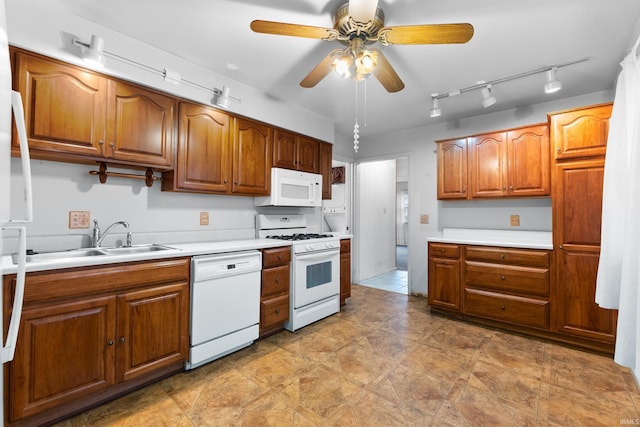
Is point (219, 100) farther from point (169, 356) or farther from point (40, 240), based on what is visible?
point (169, 356)

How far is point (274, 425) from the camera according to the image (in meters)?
1.58

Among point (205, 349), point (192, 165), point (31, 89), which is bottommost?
point (205, 349)

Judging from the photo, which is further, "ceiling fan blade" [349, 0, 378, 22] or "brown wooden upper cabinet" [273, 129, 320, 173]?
"brown wooden upper cabinet" [273, 129, 320, 173]

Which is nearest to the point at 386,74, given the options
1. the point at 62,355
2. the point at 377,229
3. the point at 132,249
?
the point at 132,249

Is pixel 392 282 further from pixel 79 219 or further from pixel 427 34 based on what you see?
pixel 79 219

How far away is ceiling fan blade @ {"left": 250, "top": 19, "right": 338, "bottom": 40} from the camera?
156cm

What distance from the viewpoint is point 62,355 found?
1538 mm

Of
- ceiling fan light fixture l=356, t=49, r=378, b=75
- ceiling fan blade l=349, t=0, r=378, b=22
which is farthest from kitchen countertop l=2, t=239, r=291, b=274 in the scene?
ceiling fan blade l=349, t=0, r=378, b=22

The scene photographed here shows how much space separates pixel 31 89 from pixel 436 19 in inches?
99.4

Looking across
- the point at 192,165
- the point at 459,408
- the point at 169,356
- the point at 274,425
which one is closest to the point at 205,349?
the point at 169,356

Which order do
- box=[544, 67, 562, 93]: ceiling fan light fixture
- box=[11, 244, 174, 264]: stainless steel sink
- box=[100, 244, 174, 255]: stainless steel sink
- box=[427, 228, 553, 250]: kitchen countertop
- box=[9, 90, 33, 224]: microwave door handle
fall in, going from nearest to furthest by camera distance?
box=[9, 90, 33, 224]: microwave door handle → box=[11, 244, 174, 264]: stainless steel sink → box=[100, 244, 174, 255]: stainless steel sink → box=[544, 67, 562, 93]: ceiling fan light fixture → box=[427, 228, 553, 250]: kitchen countertop

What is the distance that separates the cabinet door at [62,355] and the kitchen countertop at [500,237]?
3065mm

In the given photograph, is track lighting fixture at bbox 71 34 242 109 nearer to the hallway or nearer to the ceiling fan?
the ceiling fan

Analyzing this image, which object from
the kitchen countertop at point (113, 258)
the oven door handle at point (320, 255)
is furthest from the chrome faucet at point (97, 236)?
the oven door handle at point (320, 255)
